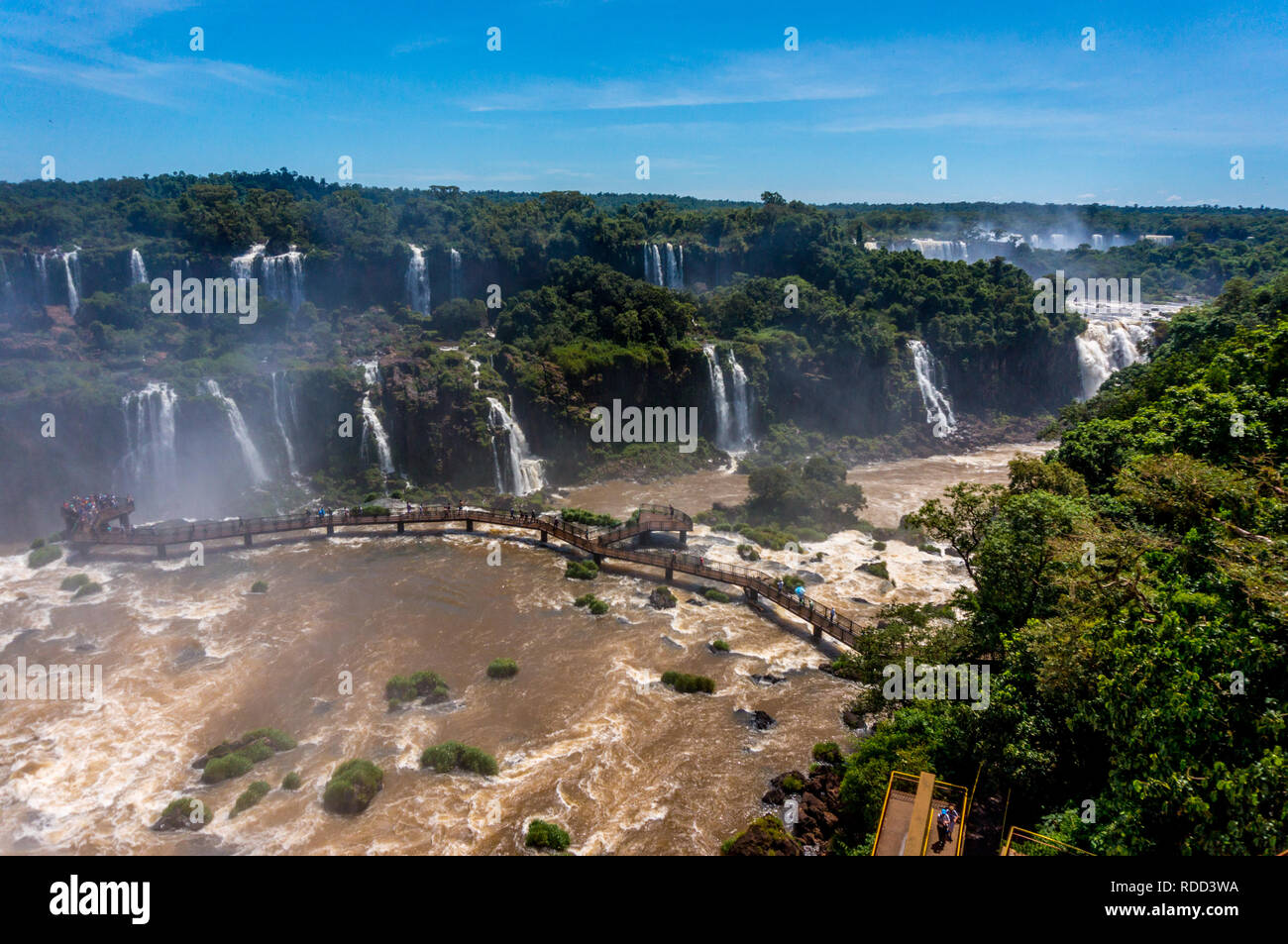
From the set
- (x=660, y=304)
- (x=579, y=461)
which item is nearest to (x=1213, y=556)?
(x=579, y=461)

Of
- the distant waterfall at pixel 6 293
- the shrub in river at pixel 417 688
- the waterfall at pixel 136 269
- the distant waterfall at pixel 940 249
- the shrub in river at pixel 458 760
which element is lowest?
the shrub in river at pixel 458 760

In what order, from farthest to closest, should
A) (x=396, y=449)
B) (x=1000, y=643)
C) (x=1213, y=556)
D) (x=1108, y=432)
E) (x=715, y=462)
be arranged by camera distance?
(x=715, y=462)
(x=396, y=449)
(x=1108, y=432)
(x=1000, y=643)
(x=1213, y=556)

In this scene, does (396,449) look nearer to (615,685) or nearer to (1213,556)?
(615,685)

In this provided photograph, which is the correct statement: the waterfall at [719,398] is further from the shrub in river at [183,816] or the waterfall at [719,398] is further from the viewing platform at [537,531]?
the shrub in river at [183,816]

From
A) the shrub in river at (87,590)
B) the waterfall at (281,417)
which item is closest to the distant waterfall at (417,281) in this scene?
the waterfall at (281,417)

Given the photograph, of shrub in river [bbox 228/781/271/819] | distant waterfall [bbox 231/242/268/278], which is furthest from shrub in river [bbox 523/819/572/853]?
distant waterfall [bbox 231/242/268/278]

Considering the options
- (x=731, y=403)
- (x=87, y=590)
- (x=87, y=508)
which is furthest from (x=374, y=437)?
(x=731, y=403)
